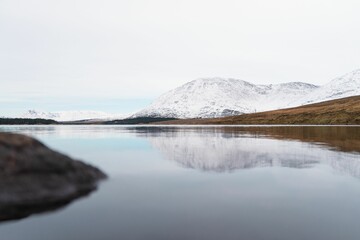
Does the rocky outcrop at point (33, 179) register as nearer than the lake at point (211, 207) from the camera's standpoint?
No

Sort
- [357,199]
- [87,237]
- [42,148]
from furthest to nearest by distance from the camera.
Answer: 1. [42,148]
2. [357,199]
3. [87,237]

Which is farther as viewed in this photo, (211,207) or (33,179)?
(33,179)

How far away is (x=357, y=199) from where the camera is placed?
45.1 ft

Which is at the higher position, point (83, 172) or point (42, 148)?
point (42, 148)

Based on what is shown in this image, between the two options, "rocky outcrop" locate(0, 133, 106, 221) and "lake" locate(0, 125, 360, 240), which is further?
"rocky outcrop" locate(0, 133, 106, 221)

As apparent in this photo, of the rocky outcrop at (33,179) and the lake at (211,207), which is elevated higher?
the rocky outcrop at (33,179)

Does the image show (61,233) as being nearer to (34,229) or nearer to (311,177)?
(34,229)

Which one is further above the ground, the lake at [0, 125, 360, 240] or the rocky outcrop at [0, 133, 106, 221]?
the rocky outcrop at [0, 133, 106, 221]

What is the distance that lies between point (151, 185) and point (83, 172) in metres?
3.36

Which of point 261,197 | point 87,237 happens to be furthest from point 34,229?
point 261,197

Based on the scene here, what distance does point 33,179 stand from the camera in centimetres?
1398

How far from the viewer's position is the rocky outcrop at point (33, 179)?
12586 mm

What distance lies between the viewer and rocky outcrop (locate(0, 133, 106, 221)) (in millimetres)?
12586

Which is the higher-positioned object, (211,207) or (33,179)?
(33,179)
